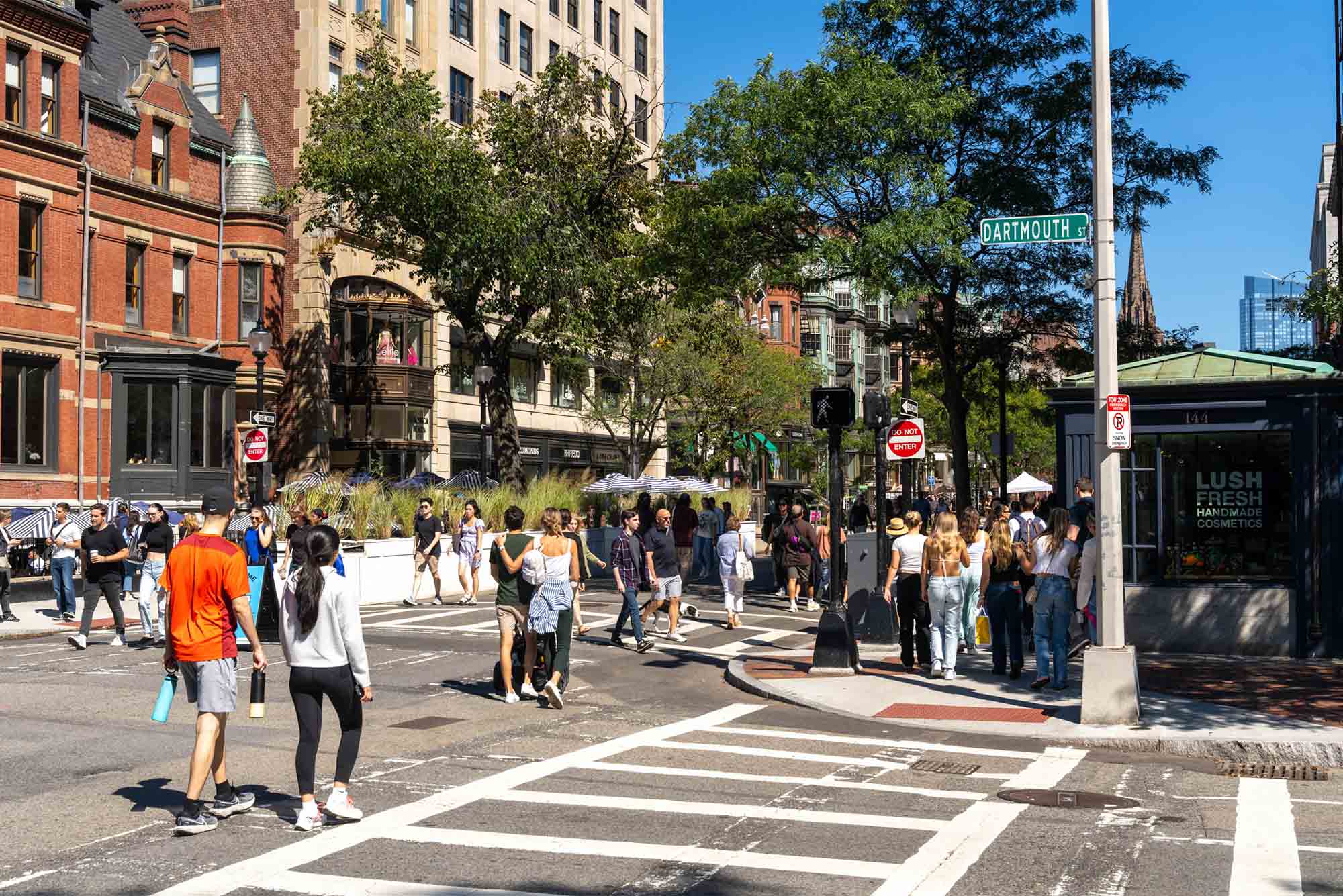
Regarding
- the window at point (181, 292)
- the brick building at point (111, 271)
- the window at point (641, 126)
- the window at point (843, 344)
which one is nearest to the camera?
the brick building at point (111, 271)

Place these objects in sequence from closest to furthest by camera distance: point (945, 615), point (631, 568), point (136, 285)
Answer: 1. point (945, 615)
2. point (631, 568)
3. point (136, 285)

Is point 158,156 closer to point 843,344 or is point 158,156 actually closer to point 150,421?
point 150,421

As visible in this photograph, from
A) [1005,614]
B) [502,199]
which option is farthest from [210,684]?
[502,199]

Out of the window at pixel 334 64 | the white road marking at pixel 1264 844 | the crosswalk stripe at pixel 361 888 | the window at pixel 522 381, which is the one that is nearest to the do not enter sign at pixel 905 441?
the white road marking at pixel 1264 844

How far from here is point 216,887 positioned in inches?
261

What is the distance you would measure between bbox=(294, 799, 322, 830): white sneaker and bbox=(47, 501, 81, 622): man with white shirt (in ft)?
49.9

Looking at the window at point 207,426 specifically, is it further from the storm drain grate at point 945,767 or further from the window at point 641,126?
the window at point 641,126

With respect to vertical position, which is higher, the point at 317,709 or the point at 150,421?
the point at 150,421

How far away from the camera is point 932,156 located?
26.9 m

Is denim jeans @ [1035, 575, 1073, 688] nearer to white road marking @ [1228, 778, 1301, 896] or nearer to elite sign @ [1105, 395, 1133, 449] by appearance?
elite sign @ [1105, 395, 1133, 449]

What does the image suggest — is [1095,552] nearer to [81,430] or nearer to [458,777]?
[458,777]

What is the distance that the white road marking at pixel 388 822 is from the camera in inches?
266

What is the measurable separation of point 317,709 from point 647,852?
2167 mm

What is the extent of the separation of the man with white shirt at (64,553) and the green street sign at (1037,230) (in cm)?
1540
